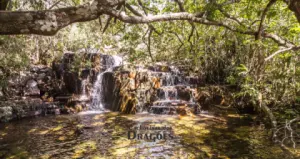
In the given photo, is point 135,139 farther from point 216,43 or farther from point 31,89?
point 31,89

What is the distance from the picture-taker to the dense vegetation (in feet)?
14.2

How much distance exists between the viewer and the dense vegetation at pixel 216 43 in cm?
433

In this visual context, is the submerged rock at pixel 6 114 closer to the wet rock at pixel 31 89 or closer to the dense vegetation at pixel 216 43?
the dense vegetation at pixel 216 43

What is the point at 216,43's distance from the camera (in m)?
11.7

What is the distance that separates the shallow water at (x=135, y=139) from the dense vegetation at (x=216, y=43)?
97 cm

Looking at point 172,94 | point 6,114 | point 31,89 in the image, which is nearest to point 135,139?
point 172,94

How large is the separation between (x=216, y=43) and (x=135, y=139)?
24.9 ft

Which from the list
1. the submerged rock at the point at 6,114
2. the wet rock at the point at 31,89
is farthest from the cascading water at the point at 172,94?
the wet rock at the point at 31,89

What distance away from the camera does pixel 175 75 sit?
Answer: 12852 mm


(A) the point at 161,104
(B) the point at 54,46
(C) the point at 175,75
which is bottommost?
(A) the point at 161,104

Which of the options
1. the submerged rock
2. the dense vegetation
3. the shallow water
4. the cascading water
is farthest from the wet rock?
the cascading water

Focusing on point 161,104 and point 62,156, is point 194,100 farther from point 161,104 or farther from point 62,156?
point 62,156

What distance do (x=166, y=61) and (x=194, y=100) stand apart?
4866mm

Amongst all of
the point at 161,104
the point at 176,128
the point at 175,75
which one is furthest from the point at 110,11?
the point at 175,75
